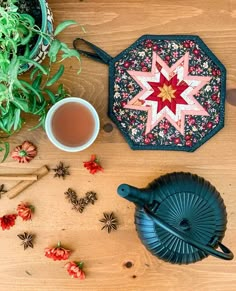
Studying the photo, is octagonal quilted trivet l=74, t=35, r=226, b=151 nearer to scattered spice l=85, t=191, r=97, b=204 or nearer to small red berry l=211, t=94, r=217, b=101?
small red berry l=211, t=94, r=217, b=101

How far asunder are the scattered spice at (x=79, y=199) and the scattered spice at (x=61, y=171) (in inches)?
1.3

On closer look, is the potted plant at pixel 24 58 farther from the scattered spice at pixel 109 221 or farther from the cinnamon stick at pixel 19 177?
the scattered spice at pixel 109 221

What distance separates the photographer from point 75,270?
0.90 m

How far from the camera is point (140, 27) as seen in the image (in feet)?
3.06

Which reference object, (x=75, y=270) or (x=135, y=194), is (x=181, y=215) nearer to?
(x=135, y=194)

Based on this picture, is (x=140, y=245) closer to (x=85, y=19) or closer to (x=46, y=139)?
(x=46, y=139)

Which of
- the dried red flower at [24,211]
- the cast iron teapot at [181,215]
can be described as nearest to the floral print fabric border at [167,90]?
the cast iron teapot at [181,215]

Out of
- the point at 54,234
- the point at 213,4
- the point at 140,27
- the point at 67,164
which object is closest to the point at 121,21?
the point at 140,27

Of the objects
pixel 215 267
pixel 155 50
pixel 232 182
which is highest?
pixel 155 50

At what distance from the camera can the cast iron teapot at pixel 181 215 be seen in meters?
0.80

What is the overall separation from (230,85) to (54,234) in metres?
0.45

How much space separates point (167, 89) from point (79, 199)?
10.8 inches

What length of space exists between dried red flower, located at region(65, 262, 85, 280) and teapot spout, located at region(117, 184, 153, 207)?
21cm

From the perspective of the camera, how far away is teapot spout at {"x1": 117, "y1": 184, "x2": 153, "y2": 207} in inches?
29.2
